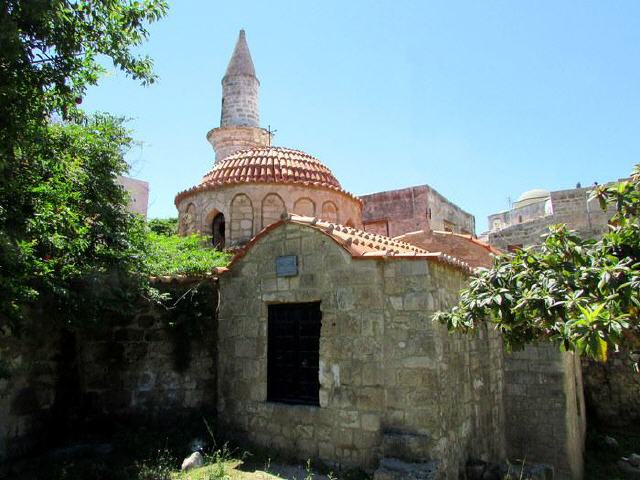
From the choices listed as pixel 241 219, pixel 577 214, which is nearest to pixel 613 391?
pixel 577 214

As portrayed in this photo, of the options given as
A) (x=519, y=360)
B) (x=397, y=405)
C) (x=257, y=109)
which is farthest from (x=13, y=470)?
(x=257, y=109)

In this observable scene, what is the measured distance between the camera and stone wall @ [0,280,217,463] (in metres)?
6.29

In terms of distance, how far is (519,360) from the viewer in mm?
8172

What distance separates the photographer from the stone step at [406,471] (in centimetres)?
491

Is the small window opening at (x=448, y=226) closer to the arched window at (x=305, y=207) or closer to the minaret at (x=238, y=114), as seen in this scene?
the minaret at (x=238, y=114)

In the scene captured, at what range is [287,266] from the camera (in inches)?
255

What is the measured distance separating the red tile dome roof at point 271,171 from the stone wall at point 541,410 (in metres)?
5.22

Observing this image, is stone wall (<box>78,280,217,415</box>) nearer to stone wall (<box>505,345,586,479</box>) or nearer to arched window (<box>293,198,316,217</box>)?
arched window (<box>293,198,316,217</box>)

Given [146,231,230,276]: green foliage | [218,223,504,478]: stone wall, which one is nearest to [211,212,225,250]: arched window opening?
[146,231,230,276]: green foliage

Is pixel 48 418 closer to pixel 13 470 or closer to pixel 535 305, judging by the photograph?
pixel 13 470

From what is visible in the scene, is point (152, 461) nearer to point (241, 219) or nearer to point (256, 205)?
point (241, 219)

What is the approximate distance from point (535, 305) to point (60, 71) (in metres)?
4.56

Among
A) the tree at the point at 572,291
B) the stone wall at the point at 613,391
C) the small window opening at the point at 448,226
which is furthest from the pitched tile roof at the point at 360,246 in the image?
the small window opening at the point at 448,226

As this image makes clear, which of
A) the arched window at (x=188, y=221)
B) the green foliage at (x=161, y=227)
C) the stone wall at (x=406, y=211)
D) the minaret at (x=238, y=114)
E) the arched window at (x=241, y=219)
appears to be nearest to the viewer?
the arched window at (x=241, y=219)
